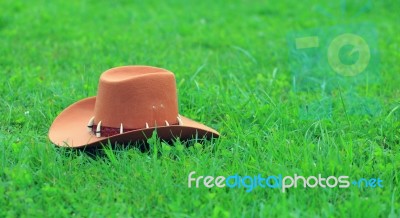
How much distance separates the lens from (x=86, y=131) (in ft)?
11.5

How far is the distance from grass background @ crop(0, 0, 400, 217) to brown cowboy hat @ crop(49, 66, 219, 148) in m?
0.09

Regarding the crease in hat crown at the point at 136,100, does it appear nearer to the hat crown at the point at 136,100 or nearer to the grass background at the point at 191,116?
the hat crown at the point at 136,100

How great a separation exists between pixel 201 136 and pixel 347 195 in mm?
886

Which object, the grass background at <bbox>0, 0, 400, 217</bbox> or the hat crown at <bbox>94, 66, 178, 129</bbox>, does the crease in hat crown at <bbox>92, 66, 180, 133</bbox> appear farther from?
the grass background at <bbox>0, 0, 400, 217</bbox>

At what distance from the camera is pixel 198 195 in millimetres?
2945

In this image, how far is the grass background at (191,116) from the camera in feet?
9.55

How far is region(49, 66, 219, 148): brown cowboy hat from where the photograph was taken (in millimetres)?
3311

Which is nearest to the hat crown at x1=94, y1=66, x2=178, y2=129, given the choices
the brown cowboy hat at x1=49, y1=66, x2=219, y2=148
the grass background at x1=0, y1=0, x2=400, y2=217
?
the brown cowboy hat at x1=49, y1=66, x2=219, y2=148

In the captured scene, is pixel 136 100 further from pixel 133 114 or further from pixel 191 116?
pixel 191 116

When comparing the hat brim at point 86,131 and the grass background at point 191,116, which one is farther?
the hat brim at point 86,131

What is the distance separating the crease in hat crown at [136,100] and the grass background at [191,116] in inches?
5.8

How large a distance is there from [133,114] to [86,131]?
0.33m

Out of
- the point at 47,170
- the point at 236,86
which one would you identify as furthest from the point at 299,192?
the point at 236,86

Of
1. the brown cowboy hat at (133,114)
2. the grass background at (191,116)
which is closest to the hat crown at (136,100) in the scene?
the brown cowboy hat at (133,114)
